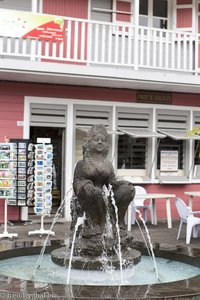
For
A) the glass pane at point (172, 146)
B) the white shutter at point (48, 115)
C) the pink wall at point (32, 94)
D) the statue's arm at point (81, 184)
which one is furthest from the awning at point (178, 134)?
the statue's arm at point (81, 184)

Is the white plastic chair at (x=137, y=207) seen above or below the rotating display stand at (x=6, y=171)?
below

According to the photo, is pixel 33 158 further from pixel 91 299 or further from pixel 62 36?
pixel 91 299

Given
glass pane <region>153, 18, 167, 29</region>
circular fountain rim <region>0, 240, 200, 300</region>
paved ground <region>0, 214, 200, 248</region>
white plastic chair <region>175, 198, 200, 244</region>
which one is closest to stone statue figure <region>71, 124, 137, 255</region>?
circular fountain rim <region>0, 240, 200, 300</region>

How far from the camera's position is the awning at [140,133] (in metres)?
12.6

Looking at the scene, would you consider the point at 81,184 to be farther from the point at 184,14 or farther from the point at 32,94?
the point at 184,14

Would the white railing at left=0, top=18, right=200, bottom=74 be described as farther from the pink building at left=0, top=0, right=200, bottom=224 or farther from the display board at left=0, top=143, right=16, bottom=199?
the display board at left=0, top=143, right=16, bottom=199

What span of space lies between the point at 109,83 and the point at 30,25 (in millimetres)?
2438

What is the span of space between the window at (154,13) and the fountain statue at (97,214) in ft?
29.5

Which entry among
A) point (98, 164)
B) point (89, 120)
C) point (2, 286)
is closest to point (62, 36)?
point (89, 120)

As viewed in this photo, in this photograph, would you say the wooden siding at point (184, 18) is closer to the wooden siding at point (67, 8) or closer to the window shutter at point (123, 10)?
the window shutter at point (123, 10)

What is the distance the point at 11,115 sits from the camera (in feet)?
40.0

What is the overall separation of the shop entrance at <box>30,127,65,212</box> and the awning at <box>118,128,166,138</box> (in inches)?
69.8

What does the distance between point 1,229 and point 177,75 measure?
18.0 ft

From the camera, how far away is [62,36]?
37.0ft
